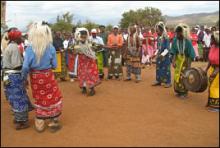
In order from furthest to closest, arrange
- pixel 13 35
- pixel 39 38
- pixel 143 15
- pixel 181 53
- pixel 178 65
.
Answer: pixel 143 15 < pixel 178 65 < pixel 181 53 < pixel 13 35 < pixel 39 38

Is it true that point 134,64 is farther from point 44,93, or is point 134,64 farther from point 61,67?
point 44,93

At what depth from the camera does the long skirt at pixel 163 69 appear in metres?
10.4

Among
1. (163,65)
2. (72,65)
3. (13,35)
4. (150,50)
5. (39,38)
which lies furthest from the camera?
(150,50)

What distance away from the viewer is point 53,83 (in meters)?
6.75

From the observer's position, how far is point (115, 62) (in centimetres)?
1212

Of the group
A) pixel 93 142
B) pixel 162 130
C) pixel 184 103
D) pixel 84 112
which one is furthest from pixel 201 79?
pixel 93 142

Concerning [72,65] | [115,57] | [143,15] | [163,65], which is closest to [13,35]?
[163,65]

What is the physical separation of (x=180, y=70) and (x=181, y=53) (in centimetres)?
39

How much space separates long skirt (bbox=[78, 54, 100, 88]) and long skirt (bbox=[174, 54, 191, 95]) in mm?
1964

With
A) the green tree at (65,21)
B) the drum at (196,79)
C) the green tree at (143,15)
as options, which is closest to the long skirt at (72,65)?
the drum at (196,79)

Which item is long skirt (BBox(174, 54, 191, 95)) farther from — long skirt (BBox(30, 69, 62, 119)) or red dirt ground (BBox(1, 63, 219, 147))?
long skirt (BBox(30, 69, 62, 119))

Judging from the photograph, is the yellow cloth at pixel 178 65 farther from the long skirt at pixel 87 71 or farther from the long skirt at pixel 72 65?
the long skirt at pixel 72 65

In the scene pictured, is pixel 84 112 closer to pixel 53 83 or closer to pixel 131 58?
pixel 53 83

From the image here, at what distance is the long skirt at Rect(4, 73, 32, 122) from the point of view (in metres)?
6.81
